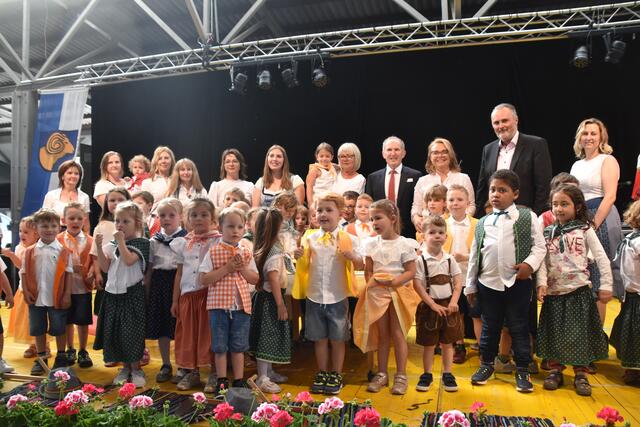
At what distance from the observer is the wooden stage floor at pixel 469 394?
107 inches

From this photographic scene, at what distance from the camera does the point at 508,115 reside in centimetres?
378

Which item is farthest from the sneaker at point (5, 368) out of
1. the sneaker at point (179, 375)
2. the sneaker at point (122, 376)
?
the sneaker at point (179, 375)

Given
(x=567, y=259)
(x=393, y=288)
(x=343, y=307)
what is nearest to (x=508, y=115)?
(x=567, y=259)

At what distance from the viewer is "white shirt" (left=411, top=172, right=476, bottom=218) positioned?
4.17 m

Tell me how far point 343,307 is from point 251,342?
62 cm

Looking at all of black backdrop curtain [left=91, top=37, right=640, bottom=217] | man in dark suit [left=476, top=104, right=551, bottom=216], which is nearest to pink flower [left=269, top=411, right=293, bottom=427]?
man in dark suit [left=476, top=104, right=551, bottom=216]

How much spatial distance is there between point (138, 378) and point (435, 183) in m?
2.66

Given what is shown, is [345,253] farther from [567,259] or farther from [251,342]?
[567,259]

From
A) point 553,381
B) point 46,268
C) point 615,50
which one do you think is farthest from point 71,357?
point 615,50

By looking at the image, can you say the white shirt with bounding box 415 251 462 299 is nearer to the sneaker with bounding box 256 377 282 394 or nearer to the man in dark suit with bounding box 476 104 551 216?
the man in dark suit with bounding box 476 104 551 216

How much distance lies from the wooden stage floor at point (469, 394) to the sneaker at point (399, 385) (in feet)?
0.13

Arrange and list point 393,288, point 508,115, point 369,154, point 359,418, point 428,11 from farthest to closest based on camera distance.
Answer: point 428,11
point 369,154
point 508,115
point 393,288
point 359,418

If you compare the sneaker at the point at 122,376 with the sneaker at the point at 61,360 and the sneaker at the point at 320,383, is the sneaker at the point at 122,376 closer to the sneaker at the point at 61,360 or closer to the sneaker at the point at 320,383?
the sneaker at the point at 61,360

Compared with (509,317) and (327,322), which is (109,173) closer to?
(327,322)
